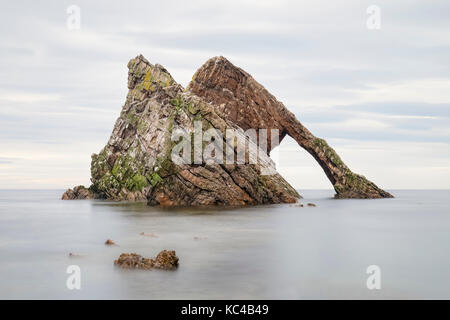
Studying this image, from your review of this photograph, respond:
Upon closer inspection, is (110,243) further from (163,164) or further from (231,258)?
(163,164)

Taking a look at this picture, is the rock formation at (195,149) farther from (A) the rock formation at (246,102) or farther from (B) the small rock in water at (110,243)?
(B) the small rock in water at (110,243)

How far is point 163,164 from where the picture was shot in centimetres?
6706

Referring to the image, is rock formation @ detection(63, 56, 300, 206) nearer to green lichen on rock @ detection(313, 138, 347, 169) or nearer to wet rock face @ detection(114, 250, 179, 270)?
green lichen on rock @ detection(313, 138, 347, 169)

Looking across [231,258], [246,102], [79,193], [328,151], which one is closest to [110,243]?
[231,258]

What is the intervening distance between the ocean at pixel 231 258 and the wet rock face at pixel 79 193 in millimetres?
49070

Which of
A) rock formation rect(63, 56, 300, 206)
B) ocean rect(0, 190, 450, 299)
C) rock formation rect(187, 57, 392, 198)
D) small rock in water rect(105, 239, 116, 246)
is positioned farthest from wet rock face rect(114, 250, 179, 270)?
rock formation rect(187, 57, 392, 198)

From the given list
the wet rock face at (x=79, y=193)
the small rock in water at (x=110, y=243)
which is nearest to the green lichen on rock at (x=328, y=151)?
the wet rock face at (x=79, y=193)

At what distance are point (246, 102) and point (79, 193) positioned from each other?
40803 millimetres

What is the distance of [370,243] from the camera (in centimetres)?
3703

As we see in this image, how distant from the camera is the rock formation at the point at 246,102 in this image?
90.0 metres
